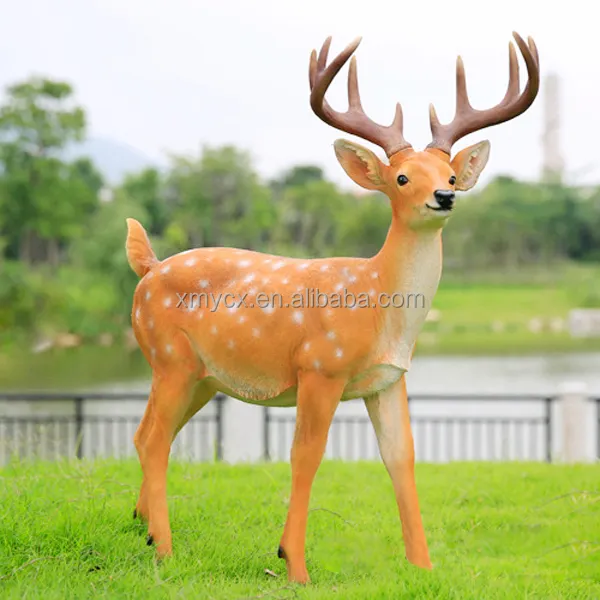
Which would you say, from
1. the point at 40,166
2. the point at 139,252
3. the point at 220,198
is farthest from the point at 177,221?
the point at 139,252

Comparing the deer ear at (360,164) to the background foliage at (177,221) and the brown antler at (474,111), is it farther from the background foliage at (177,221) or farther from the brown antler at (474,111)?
the background foliage at (177,221)

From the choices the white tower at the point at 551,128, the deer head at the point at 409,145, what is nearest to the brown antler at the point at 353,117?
the deer head at the point at 409,145

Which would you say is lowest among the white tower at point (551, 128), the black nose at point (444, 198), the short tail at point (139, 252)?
the short tail at point (139, 252)

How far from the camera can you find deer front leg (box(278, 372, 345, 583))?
4.18 metres

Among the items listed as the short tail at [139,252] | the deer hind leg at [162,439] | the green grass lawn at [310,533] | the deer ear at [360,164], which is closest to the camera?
the green grass lawn at [310,533]

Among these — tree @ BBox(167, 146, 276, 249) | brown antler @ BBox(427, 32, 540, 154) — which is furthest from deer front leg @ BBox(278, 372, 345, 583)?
tree @ BBox(167, 146, 276, 249)

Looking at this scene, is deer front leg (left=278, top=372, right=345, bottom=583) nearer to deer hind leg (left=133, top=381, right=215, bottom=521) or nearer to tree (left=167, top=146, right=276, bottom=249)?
deer hind leg (left=133, top=381, right=215, bottom=521)

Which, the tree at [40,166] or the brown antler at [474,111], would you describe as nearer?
the brown antler at [474,111]

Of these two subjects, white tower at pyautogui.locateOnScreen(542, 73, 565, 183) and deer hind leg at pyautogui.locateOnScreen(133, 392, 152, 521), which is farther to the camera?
white tower at pyautogui.locateOnScreen(542, 73, 565, 183)

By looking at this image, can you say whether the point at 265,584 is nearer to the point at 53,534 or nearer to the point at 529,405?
the point at 53,534

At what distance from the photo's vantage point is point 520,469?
7086mm

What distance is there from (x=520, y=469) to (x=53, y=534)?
156 inches

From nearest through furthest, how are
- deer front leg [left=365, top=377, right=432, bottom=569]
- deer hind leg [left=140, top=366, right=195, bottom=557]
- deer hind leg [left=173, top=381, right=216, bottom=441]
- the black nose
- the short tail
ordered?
1. the black nose
2. deer front leg [left=365, top=377, right=432, bottom=569]
3. deer hind leg [left=140, top=366, right=195, bottom=557]
4. deer hind leg [left=173, top=381, right=216, bottom=441]
5. the short tail

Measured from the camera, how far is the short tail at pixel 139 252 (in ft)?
16.6
